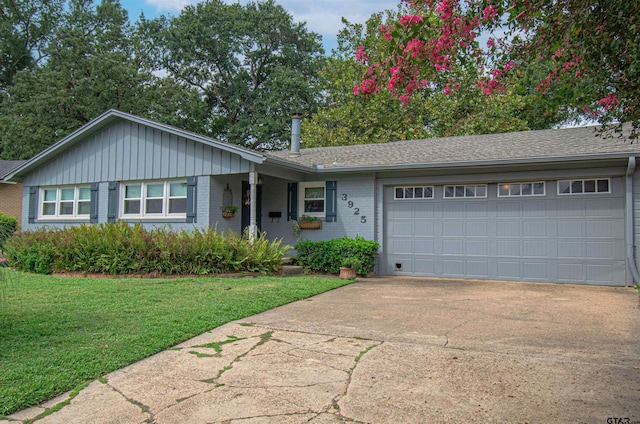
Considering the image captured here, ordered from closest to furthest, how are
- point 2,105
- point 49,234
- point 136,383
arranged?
point 136,383
point 49,234
point 2,105

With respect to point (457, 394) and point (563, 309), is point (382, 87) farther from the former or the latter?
point (563, 309)

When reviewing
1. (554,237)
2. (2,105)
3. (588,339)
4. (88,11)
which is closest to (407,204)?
(554,237)

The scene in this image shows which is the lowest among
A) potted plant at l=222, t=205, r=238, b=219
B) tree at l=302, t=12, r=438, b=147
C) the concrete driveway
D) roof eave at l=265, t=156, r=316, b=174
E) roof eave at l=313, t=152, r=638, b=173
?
the concrete driveway

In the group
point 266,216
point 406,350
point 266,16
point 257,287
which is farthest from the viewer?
point 266,16

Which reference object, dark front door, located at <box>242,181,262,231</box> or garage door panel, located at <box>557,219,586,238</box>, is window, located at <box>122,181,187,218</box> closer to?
dark front door, located at <box>242,181,262,231</box>

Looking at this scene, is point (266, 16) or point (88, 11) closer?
point (266, 16)

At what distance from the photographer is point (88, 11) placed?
1287 inches

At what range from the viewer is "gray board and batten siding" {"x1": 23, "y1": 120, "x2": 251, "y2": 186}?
1138 cm

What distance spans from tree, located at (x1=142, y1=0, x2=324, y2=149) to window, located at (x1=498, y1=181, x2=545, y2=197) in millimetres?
19216

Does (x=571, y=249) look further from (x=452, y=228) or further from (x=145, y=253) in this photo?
(x=145, y=253)

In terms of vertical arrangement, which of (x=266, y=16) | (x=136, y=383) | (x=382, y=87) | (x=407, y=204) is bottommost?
Result: (x=136, y=383)

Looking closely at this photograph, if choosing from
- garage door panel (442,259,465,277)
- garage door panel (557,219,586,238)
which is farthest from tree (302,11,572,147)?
garage door panel (557,219,586,238)

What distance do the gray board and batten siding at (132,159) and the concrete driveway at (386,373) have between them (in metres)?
6.05

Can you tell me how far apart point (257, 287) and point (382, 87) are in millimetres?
4398
